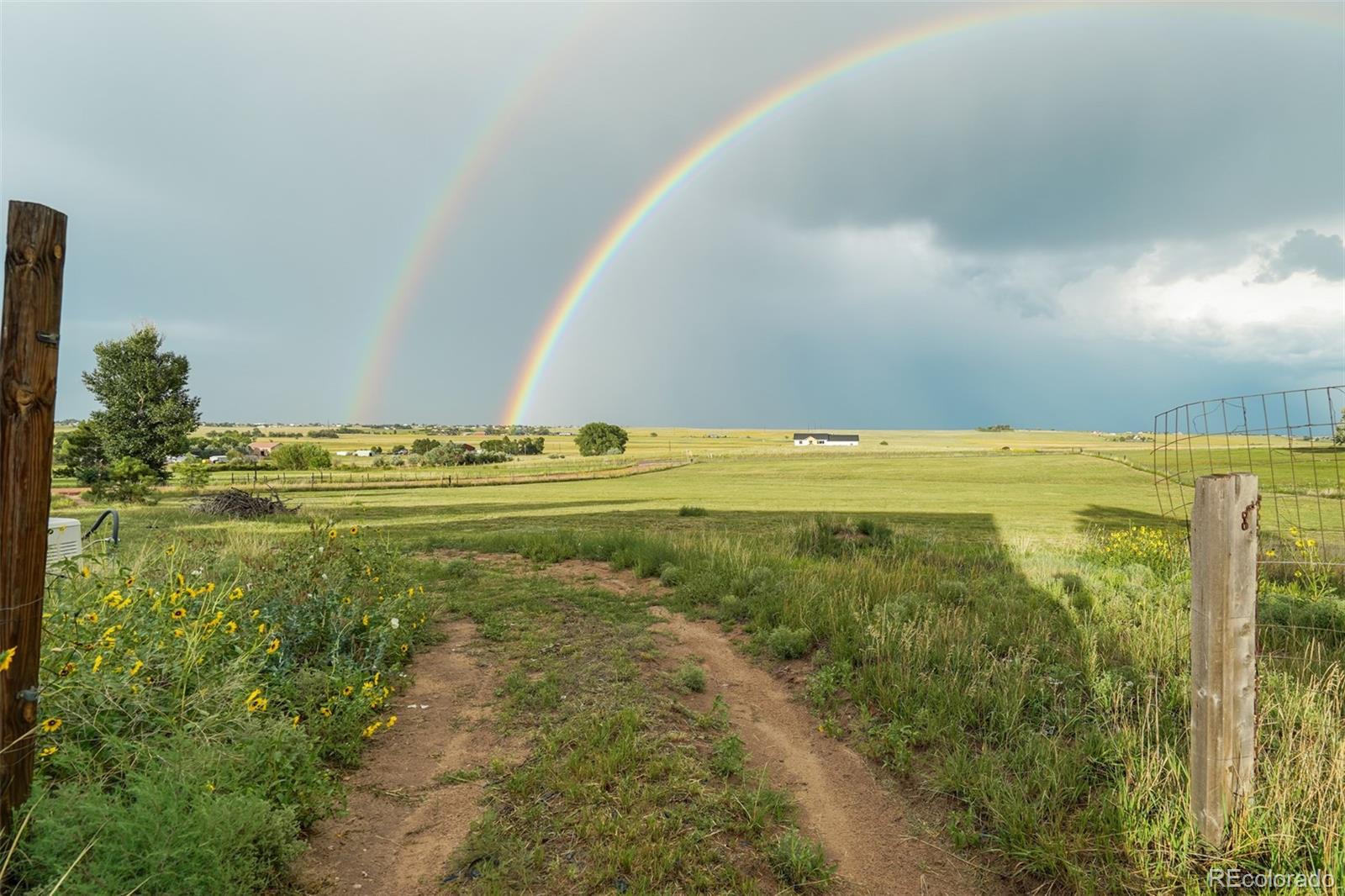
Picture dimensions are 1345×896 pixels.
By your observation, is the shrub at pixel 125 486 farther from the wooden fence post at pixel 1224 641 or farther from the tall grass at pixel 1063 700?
the wooden fence post at pixel 1224 641

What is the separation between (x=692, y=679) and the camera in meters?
6.09

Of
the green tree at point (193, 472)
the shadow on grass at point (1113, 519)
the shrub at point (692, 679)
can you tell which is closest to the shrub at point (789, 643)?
the shrub at point (692, 679)

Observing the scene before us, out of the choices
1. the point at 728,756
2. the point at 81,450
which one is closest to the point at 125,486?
→ the point at 81,450

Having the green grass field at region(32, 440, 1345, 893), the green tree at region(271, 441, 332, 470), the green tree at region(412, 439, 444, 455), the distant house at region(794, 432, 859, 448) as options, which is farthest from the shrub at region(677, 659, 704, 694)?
the distant house at region(794, 432, 859, 448)

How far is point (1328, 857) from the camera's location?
3.03 meters

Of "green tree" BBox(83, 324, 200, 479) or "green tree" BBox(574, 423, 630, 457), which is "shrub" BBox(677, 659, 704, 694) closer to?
"green tree" BBox(83, 324, 200, 479)

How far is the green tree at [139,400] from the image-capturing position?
3962 cm

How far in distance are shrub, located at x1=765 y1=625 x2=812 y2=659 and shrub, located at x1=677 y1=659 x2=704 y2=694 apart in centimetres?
113

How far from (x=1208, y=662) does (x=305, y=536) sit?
33.0 ft

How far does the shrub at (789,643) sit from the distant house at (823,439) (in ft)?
507

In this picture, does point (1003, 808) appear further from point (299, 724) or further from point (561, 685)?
point (299, 724)

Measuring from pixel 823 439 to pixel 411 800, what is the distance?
174499 millimetres

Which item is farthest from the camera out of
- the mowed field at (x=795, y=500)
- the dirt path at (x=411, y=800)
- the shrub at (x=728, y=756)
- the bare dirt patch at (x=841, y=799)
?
the mowed field at (x=795, y=500)

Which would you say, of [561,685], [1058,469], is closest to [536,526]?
[561,685]
